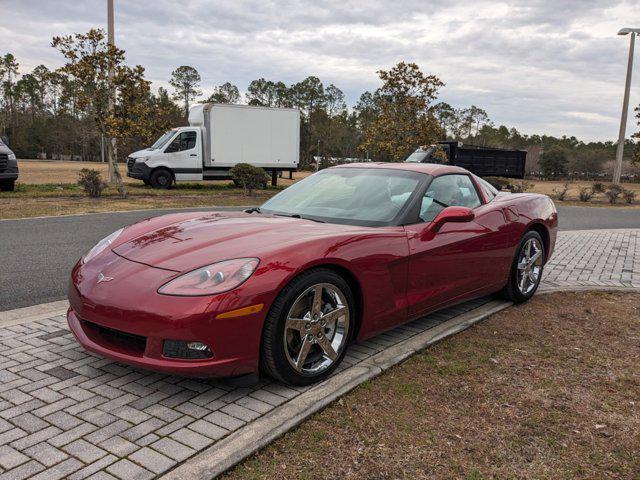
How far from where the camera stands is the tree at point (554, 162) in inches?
2290

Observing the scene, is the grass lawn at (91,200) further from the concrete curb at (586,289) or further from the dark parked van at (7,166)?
the concrete curb at (586,289)

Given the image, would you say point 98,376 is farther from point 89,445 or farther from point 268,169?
point 268,169

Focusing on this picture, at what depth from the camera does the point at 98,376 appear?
3.12m

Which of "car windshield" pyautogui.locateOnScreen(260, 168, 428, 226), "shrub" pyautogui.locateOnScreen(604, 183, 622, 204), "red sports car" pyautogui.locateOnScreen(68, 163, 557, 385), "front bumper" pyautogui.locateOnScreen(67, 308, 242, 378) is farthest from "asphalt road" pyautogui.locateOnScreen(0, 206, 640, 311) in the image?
"shrub" pyautogui.locateOnScreen(604, 183, 622, 204)

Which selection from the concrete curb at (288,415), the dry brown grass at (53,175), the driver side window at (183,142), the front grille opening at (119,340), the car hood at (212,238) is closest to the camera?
the concrete curb at (288,415)

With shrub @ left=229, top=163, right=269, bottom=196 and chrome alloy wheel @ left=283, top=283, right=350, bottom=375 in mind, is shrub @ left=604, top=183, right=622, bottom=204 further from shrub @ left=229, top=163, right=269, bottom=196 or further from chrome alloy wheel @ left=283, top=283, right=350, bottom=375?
chrome alloy wheel @ left=283, top=283, right=350, bottom=375

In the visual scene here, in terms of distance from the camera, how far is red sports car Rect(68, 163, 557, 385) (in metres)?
2.70

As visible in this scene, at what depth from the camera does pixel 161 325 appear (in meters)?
2.65

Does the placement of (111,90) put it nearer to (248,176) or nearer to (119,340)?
(248,176)

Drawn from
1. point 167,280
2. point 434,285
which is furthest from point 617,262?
point 167,280

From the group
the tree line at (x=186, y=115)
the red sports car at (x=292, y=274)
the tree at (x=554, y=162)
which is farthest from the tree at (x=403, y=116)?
the tree at (x=554, y=162)

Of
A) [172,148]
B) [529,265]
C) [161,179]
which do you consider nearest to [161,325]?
[529,265]

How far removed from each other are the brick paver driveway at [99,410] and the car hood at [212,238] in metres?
0.75

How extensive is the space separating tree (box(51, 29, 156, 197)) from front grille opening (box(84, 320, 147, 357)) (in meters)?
13.7
